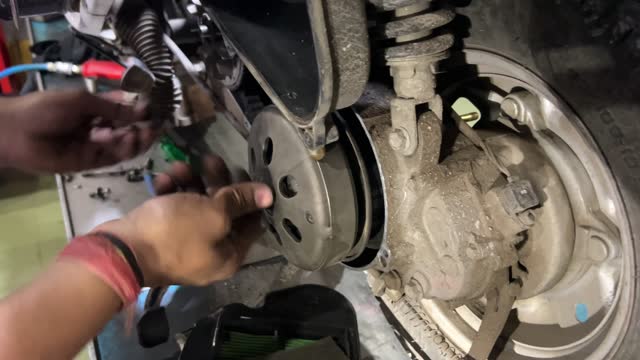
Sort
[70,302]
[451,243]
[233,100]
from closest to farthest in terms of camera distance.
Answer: [70,302], [451,243], [233,100]

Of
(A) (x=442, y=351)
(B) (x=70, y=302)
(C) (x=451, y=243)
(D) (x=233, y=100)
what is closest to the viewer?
(B) (x=70, y=302)

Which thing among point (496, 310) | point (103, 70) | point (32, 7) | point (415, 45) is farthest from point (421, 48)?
point (103, 70)

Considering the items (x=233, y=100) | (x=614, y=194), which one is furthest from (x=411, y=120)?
(x=233, y=100)

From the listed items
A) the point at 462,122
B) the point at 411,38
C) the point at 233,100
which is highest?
the point at 411,38

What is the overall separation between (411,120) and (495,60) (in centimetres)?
11

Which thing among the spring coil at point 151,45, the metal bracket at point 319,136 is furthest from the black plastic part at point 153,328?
the metal bracket at point 319,136

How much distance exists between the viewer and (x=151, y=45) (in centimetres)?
111

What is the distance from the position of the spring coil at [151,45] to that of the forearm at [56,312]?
67 centimetres

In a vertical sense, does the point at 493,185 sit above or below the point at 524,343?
above

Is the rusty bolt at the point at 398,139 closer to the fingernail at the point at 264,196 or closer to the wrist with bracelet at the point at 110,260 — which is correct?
the fingernail at the point at 264,196

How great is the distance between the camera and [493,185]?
24.5 inches

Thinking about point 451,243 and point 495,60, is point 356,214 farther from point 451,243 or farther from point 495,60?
point 495,60

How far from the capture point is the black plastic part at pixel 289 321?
0.86 m

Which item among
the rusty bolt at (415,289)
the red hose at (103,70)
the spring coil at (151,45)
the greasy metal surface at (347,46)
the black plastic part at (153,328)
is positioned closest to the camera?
the greasy metal surface at (347,46)
